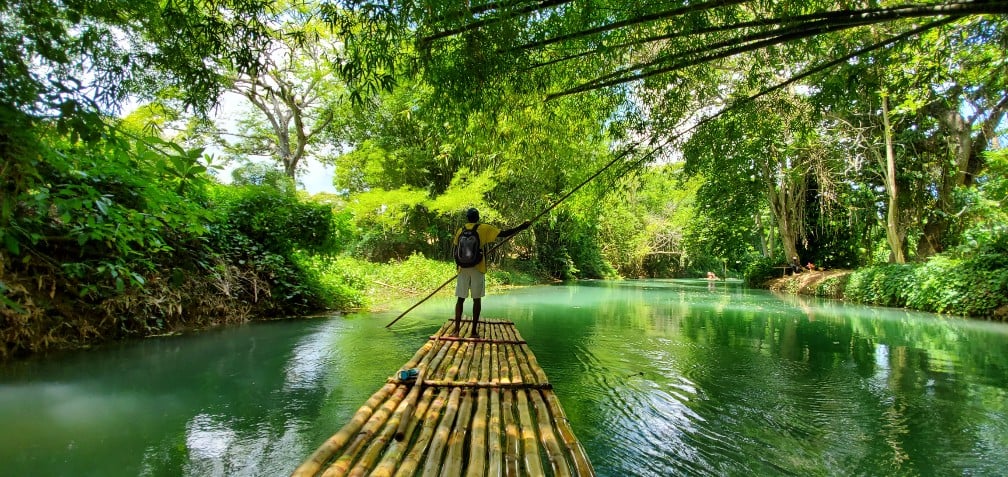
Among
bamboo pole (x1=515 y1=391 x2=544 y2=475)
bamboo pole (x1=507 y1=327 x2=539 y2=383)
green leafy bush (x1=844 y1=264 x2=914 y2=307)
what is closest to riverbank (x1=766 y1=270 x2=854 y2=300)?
green leafy bush (x1=844 y1=264 x2=914 y2=307)

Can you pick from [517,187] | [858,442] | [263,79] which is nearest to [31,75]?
[858,442]

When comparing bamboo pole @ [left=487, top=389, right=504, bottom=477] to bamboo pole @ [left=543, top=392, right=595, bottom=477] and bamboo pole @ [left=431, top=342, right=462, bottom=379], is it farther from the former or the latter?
bamboo pole @ [left=431, top=342, right=462, bottom=379]

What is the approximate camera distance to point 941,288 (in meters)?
11.1

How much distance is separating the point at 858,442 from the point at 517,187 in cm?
1687

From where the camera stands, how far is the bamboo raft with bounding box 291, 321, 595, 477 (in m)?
2.21

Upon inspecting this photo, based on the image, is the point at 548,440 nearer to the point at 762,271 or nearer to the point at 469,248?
the point at 469,248

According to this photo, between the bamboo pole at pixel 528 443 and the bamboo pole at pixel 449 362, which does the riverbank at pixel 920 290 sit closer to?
the bamboo pole at pixel 449 362

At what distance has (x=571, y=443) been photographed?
250 centimetres

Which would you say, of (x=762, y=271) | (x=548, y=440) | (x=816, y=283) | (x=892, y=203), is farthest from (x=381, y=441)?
(x=762, y=271)

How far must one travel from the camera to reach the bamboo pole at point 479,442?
217cm

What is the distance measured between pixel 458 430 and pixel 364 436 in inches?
18.9

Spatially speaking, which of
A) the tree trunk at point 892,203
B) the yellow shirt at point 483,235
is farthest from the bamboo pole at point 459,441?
the tree trunk at point 892,203

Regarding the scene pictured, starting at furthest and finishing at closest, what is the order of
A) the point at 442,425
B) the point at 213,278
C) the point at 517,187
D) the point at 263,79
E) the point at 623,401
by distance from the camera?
the point at 517,187 → the point at 263,79 → the point at 213,278 → the point at 623,401 → the point at 442,425

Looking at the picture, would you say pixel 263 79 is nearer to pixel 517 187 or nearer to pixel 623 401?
pixel 517 187
